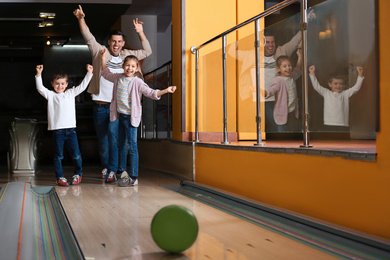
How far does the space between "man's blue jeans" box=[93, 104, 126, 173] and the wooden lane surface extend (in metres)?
0.95

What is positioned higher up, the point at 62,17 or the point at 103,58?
the point at 62,17

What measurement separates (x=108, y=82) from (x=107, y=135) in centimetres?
59

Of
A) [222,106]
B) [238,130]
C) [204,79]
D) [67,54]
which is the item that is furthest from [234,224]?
[67,54]

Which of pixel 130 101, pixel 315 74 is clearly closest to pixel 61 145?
pixel 130 101

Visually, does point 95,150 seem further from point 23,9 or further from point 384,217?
point 384,217

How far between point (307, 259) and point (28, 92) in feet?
41.0

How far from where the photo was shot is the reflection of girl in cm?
322

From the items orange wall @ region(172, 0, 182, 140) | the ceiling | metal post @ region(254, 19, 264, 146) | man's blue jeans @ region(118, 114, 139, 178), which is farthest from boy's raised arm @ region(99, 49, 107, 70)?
the ceiling

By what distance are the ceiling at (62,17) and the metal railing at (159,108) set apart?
1654 mm

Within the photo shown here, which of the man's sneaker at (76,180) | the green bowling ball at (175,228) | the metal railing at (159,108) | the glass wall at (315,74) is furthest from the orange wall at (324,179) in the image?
the metal railing at (159,108)

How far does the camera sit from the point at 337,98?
2750 mm

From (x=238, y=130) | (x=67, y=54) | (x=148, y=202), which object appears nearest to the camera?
(x=148, y=202)

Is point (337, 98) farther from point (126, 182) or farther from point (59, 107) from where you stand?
point (59, 107)

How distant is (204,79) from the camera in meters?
5.25
